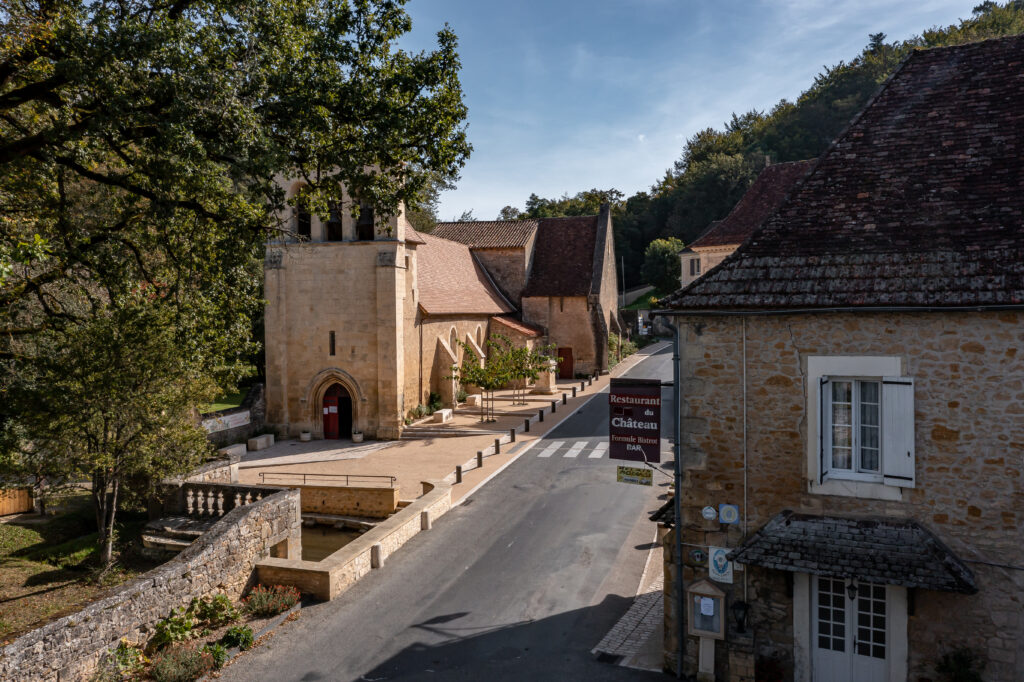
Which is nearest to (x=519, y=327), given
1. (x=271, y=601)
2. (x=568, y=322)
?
(x=568, y=322)

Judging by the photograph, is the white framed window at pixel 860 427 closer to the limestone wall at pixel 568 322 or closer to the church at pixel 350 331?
the church at pixel 350 331

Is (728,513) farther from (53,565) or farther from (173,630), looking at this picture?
(53,565)

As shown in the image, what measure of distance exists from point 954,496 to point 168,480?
17.0 metres

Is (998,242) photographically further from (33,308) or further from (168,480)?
(33,308)

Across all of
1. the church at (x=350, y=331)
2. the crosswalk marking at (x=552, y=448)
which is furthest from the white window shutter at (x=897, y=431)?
the church at (x=350, y=331)

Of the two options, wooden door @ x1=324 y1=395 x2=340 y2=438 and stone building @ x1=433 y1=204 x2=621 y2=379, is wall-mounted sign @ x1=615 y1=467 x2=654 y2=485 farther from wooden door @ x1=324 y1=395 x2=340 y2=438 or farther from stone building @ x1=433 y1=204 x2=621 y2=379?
stone building @ x1=433 y1=204 x2=621 y2=379

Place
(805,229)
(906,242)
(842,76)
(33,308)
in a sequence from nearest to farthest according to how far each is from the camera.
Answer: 1. (906,242)
2. (805,229)
3. (33,308)
4. (842,76)

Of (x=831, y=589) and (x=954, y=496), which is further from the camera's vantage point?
(x=831, y=589)

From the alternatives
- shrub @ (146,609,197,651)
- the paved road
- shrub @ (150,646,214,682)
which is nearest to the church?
the paved road

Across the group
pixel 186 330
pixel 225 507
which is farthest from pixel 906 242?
pixel 225 507

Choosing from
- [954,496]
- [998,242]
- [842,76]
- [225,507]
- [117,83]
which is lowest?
[225,507]

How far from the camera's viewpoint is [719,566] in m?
9.12

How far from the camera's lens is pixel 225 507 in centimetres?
1631

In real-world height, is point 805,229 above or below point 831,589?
above
